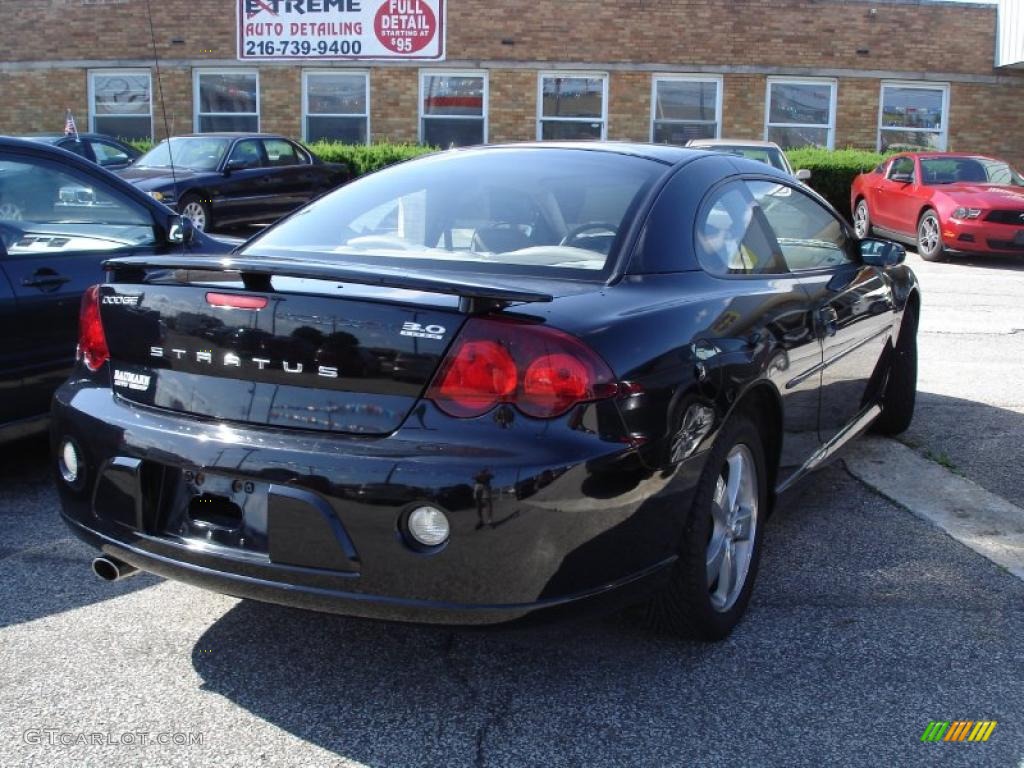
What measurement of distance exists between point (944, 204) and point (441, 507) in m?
13.6

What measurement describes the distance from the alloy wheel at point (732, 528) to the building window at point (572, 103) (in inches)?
739

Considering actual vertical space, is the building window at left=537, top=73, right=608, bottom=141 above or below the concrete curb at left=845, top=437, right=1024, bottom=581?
above

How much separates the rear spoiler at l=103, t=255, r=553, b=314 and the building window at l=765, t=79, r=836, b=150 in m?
20.2

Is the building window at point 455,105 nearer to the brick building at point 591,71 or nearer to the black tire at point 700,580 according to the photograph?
the brick building at point 591,71

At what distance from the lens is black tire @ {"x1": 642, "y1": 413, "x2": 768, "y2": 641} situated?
3148 millimetres

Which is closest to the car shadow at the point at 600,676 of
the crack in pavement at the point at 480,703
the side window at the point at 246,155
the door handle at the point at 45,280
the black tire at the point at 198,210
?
the crack in pavement at the point at 480,703

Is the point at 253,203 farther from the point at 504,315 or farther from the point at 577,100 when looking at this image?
the point at 504,315

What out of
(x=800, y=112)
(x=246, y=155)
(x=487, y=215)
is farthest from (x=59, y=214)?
(x=800, y=112)

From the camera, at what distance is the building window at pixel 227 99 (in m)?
22.4

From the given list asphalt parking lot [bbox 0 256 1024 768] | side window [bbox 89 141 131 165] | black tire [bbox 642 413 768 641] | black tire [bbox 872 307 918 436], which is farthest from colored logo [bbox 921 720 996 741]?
side window [bbox 89 141 131 165]

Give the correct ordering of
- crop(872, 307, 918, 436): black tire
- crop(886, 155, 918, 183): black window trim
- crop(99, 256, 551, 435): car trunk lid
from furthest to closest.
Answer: crop(886, 155, 918, 183): black window trim, crop(872, 307, 918, 436): black tire, crop(99, 256, 551, 435): car trunk lid

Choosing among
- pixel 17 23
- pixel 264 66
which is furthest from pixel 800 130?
pixel 17 23

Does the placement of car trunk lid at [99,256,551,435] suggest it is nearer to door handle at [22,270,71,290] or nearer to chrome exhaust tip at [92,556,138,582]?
chrome exhaust tip at [92,556,138,582]

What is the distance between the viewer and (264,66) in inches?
874
